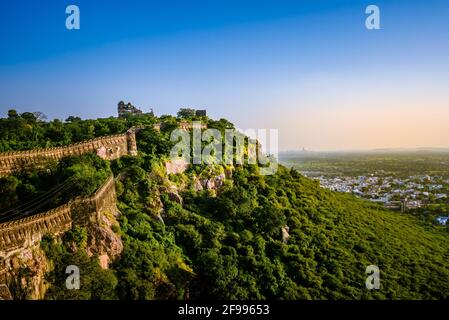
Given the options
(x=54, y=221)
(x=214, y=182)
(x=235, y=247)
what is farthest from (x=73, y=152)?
(x=235, y=247)

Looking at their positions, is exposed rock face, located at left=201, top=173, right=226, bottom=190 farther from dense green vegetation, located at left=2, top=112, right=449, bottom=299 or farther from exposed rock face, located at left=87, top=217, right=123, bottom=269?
exposed rock face, located at left=87, top=217, right=123, bottom=269

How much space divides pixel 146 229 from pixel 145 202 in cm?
329

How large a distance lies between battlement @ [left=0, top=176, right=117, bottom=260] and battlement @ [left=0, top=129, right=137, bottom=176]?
6158 mm

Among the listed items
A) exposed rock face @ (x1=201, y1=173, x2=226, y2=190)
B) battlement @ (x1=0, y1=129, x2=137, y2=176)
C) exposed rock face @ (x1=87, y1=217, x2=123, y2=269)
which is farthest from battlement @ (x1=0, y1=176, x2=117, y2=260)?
exposed rock face @ (x1=201, y1=173, x2=226, y2=190)

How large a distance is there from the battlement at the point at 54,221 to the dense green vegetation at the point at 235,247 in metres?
0.81

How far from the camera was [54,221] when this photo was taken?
73.0 feet

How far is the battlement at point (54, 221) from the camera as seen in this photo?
19484 mm

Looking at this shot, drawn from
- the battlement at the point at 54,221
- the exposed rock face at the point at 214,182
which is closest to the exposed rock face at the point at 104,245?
the battlement at the point at 54,221

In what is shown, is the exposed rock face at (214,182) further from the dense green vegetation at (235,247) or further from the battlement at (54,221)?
the battlement at (54,221)

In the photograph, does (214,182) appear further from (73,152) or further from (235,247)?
(73,152)
